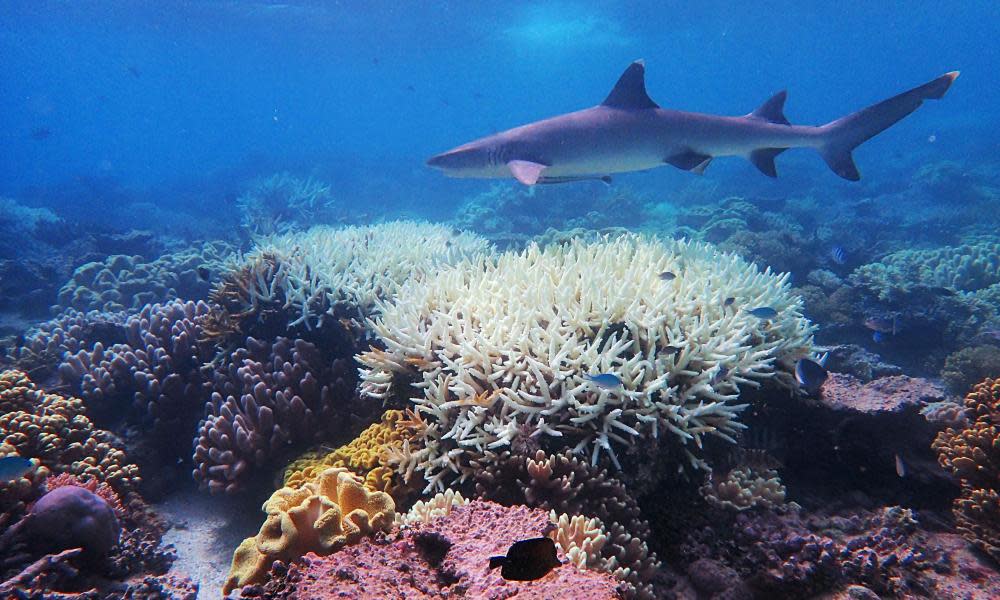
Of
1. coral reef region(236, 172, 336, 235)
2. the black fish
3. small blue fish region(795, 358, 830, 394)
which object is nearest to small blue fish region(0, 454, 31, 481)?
the black fish

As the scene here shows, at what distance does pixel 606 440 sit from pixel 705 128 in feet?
14.6

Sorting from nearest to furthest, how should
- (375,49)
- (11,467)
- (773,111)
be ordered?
(11,467), (773,111), (375,49)

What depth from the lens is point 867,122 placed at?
5391 mm

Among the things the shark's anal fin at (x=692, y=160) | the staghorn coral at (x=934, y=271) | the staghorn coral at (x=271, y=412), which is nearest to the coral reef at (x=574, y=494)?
the staghorn coral at (x=271, y=412)

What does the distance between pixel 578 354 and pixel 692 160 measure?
143 inches

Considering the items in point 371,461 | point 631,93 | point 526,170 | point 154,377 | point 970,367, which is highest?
point 631,93

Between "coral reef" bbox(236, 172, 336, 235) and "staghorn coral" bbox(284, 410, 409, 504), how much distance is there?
47.1 ft

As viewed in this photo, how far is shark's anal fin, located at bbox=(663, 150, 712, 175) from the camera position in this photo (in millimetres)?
5832

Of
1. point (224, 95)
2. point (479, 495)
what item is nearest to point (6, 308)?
point (479, 495)

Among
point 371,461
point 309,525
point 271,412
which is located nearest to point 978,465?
point 371,461

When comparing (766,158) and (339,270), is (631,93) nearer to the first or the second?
(766,158)

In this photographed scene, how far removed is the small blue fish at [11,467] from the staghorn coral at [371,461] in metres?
1.74

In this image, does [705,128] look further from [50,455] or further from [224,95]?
[224,95]

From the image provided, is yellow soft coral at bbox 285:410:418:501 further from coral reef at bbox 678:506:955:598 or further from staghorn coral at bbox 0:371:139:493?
coral reef at bbox 678:506:955:598
